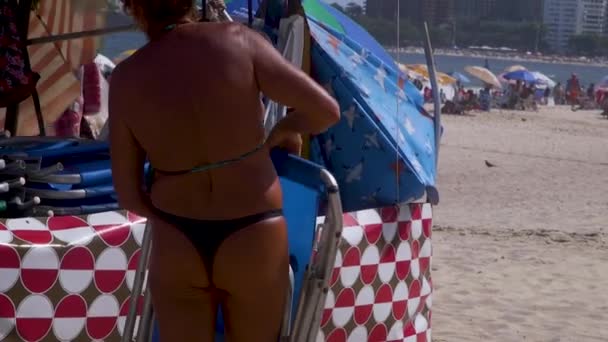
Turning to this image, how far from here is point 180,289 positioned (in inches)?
101

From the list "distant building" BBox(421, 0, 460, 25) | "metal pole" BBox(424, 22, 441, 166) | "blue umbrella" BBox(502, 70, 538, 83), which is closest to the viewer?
"metal pole" BBox(424, 22, 441, 166)

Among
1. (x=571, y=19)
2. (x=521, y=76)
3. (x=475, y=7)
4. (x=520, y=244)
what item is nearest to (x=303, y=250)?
(x=475, y=7)

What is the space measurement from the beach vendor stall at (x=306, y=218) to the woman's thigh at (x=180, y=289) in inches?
5.1

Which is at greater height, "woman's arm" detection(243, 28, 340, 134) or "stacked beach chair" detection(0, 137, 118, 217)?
"woman's arm" detection(243, 28, 340, 134)

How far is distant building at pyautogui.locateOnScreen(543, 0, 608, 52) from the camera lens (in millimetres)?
87188

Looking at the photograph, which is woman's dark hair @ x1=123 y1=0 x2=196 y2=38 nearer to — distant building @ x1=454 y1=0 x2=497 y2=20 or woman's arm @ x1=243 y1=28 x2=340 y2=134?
woman's arm @ x1=243 y1=28 x2=340 y2=134

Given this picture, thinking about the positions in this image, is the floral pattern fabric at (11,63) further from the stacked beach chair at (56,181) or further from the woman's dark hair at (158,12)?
the woman's dark hair at (158,12)

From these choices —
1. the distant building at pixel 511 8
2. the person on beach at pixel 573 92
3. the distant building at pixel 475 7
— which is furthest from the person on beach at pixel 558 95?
the distant building at pixel 475 7

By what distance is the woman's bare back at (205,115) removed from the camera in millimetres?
2484

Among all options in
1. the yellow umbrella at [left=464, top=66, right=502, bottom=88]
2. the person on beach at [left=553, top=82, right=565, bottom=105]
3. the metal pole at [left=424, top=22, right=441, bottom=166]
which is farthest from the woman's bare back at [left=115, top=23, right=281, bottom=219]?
the person on beach at [left=553, top=82, right=565, bottom=105]

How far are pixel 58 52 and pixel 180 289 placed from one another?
10.7 ft

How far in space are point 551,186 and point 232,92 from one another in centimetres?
1083

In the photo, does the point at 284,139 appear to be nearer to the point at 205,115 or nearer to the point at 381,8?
the point at 205,115

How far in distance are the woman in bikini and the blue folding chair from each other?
0.07m
